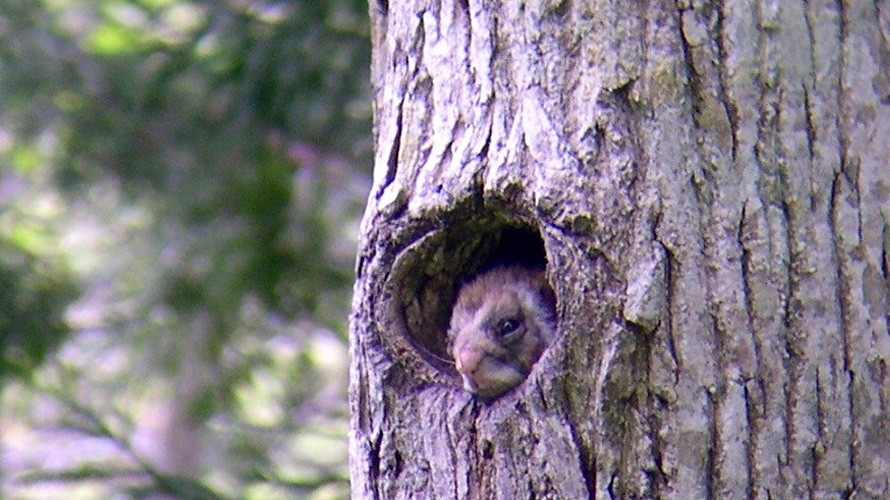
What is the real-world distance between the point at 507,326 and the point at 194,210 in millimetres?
3207

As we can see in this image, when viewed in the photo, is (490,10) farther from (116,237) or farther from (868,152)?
(116,237)

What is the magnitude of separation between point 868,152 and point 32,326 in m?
4.13

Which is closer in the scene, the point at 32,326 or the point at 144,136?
the point at 32,326

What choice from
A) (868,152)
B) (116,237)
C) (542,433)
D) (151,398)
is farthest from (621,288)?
(116,237)

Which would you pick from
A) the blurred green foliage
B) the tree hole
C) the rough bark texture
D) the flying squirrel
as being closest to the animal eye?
the flying squirrel

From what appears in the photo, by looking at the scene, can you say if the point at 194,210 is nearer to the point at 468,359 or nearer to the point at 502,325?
the point at 502,325

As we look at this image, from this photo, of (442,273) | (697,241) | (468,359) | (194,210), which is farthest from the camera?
(194,210)

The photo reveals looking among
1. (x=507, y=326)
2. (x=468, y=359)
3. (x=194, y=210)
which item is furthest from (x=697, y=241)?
(x=194, y=210)

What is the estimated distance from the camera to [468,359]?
2662 millimetres

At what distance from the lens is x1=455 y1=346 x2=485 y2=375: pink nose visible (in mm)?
2633

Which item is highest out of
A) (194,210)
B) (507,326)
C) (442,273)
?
(194,210)

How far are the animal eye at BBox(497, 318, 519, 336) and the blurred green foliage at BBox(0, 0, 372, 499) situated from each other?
159 cm

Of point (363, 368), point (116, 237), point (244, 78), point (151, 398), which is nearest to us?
point (363, 368)

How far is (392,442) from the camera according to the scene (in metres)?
2.66
